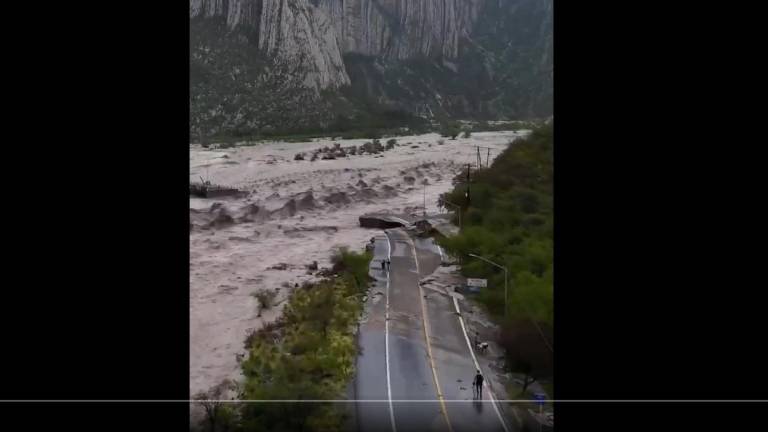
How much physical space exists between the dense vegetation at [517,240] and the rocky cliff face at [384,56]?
1.44ft

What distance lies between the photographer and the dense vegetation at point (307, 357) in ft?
11.3

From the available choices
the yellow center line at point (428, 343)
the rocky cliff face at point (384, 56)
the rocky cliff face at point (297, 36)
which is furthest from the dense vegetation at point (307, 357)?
the rocky cliff face at point (297, 36)

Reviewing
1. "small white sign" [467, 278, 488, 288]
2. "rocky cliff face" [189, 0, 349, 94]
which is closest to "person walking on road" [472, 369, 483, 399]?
"small white sign" [467, 278, 488, 288]

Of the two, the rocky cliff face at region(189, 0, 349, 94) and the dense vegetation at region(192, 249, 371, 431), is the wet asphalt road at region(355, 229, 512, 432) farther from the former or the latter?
the rocky cliff face at region(189, 0, 349, 94)

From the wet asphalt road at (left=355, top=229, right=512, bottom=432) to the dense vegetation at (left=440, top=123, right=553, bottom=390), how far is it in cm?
23

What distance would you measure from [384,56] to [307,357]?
2.05 meters

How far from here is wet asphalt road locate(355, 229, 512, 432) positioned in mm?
3461

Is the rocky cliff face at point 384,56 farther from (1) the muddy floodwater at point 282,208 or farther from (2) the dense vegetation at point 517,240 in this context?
(2) the dense vegetation at point 517,240
